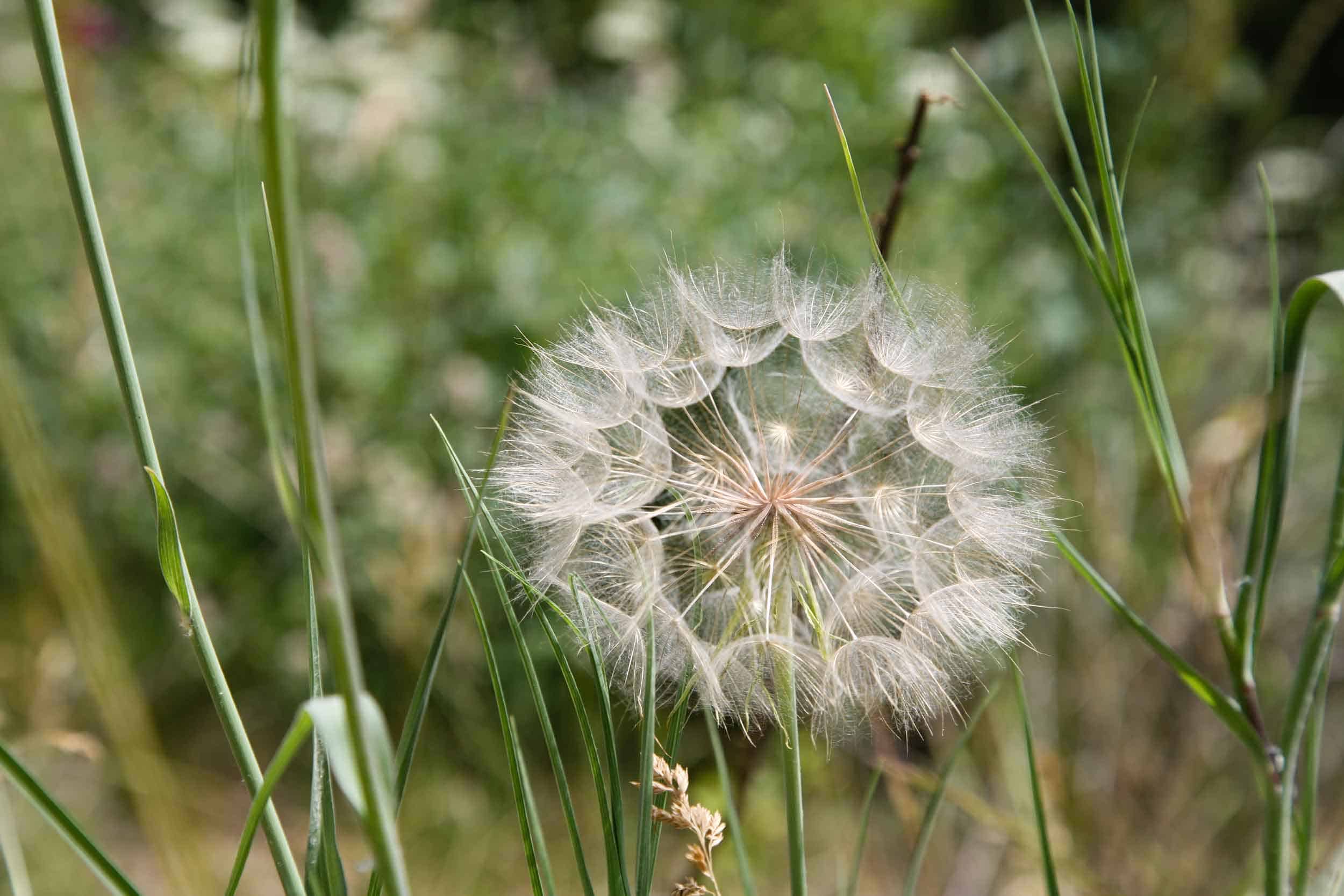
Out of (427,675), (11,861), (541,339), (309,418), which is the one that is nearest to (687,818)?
(427,675)

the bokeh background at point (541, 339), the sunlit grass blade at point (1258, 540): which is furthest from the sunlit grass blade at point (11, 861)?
the bokeh background at point (541, 339)

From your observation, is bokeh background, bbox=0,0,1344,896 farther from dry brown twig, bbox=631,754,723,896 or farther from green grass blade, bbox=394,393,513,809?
green grass blade, bbox=394,393,513,809

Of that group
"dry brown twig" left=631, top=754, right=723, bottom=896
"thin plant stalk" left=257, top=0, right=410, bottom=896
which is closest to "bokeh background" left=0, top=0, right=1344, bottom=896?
"dry brown twig" left=631, top=754, right=723, bottom=896

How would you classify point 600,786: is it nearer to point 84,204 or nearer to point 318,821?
point 318,821

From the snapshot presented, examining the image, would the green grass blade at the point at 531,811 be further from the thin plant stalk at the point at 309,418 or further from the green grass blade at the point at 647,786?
the thin plant stalk at the point at 309,418

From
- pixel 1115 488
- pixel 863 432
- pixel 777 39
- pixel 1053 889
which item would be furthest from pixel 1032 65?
pixel 1053 889

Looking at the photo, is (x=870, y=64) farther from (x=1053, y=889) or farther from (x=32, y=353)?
(x=1053, y=889)

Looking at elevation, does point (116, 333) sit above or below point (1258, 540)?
above
